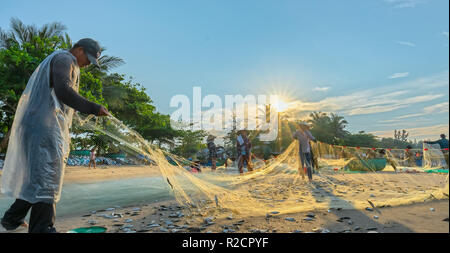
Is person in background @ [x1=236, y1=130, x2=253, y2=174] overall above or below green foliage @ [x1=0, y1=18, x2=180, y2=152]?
below

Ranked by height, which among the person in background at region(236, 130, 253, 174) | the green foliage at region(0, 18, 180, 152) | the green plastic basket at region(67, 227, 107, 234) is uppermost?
the green foliage at region(0, 18, 180, 152)

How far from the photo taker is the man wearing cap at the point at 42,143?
8.43 ft

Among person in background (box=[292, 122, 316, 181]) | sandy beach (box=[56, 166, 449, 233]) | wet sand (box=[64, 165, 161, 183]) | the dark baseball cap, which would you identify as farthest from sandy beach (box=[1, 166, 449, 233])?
wet sand (box=[64, 165, 161, 183])

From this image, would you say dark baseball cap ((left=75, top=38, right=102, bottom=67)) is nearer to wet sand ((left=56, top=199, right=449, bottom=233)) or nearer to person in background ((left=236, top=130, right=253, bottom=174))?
wet sand ((left=56, top=199, right=449, bottom=233))

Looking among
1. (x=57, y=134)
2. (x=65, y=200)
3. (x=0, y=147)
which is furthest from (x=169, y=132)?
(x=57, y=134)

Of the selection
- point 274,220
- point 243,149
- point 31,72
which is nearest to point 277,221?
point 274,220

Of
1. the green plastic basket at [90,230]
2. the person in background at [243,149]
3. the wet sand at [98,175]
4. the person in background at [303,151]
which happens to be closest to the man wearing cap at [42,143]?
the green plastic basket at [90,230]

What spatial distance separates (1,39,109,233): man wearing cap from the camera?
8.43 feet

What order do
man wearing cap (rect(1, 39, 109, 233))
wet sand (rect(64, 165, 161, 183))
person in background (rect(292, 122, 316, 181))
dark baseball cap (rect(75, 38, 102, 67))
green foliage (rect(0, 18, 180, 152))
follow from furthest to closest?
green foliage (rect(0, 18, 180, 152)) < wet sand (rect(64, 165, 161, 183)) < person in background (rect(292, 122, 316, 181)) < dark baseball cap (rect(75, 38, 102, 67)) < man wearing cap (rect(1, 39, 109, 233))

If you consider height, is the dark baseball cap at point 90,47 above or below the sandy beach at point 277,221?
above

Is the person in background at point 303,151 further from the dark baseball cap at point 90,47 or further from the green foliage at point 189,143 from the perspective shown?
the green foliage at point 189,143

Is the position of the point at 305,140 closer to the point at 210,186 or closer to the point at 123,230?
the point at 210,186

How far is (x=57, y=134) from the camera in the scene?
8.80ft
